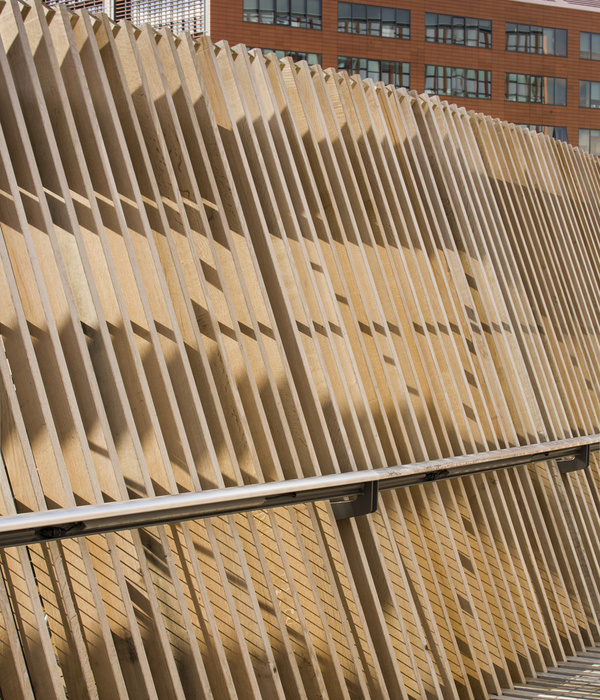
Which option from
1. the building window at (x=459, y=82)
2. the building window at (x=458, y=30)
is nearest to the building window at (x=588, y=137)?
the building window at (x=459, y=82)

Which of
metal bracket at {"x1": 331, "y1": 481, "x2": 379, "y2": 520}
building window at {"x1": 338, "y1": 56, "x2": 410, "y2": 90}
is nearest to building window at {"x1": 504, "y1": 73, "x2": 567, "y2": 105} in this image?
building window at {"x1": 338, "y1": 56, "x2": 410, "y2": 90}

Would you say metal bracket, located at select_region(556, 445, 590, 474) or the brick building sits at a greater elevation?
the brick building

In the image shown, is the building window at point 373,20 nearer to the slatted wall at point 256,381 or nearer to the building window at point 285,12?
the building window at point 285,12

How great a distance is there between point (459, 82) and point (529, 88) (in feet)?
9.50

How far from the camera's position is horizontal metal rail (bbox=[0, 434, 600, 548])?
2.93m

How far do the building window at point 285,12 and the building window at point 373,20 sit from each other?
100cm

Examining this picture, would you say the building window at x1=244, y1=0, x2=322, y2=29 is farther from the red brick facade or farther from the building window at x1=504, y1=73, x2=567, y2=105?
the building window at x1=504, y1=73, x2=567, y2=105

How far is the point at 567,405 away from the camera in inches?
250

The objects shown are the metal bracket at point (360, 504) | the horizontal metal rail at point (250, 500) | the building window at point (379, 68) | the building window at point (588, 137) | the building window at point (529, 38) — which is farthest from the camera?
the building window at point (588, 137)

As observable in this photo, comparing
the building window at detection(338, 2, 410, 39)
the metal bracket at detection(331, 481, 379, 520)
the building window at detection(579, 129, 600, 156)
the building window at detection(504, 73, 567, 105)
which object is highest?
the building window at detection(338, 2, 410, 39)

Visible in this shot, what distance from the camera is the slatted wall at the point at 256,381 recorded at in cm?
332

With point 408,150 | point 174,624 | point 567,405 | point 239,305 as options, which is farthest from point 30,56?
point 567,405

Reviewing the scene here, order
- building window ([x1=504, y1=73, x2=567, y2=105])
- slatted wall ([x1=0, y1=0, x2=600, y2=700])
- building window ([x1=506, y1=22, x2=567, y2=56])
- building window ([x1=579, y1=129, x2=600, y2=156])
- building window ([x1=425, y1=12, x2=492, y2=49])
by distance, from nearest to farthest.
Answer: slatted wall ([x1=0, y1=0, x2=600, y2=700]), building window ([x1=425, y1=12, x2=492, y2=49]), building window ([x1=504, y1=73, x2=567, y2=105]), building window ([x1=506, y1=22, x2=567, y2=56]), building window ([x1=579, y1=129, x2=600, y2=156])

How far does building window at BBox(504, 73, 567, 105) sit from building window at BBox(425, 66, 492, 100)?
2.93 feet
